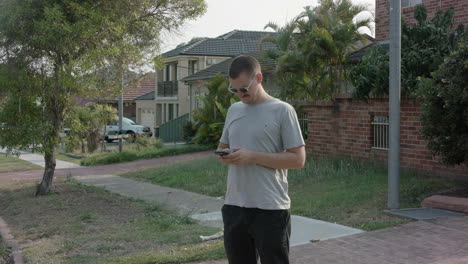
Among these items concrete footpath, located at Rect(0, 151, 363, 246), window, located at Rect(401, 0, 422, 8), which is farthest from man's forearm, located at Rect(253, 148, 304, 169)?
window, located at Rect(401, 0, 422, 8)

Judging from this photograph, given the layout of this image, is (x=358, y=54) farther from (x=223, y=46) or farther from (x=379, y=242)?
(x=223, y=46)

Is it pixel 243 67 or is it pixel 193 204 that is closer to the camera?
pixel 243 67

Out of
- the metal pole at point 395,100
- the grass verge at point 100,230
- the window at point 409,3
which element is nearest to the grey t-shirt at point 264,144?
the grass verge at point 100,230

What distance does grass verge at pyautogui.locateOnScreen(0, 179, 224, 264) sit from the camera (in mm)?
6398

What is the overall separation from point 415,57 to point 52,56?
6.90 m

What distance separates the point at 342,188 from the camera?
9.60 meters

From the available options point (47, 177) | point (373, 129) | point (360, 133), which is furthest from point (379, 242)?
point (47, 177)

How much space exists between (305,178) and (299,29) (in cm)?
674

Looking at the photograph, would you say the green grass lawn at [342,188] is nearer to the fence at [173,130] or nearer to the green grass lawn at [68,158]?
the green grass lawn at [68,158]

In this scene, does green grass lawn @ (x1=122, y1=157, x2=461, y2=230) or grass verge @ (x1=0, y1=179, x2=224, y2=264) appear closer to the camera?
grass verge @ (x1=0, y1=179, x2=224, y2=264)

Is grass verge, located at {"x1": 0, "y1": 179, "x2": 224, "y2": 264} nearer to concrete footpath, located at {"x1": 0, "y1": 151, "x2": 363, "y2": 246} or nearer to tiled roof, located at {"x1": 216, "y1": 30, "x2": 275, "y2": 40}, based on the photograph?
concrete footpath, located at {"x1": 0, "y1": 151, "x2": 363, "y2": 246}

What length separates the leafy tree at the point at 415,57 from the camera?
10.5 meters

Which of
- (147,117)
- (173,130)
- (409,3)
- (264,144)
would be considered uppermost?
(409,3)

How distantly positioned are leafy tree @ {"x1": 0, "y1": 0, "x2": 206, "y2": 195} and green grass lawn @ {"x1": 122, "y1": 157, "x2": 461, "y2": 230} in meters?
2.98
